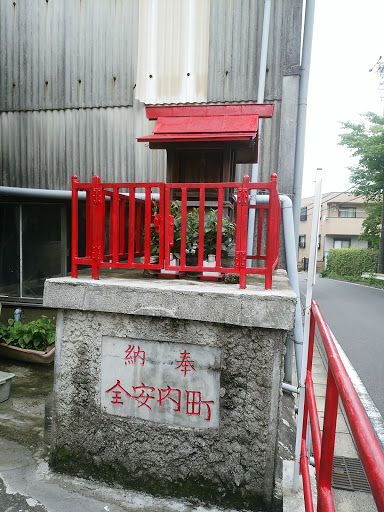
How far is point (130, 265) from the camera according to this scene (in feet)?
10.5

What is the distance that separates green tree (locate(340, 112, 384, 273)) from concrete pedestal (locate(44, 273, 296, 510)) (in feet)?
69.7

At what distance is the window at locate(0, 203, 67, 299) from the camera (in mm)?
7113

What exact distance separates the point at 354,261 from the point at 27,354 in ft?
96.2

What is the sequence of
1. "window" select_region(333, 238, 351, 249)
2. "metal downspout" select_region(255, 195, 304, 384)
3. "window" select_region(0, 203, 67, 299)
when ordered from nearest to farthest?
"metal downspout" select_region(255, 195, 304, 384), "window" select_region(0, 203, 67, 299), "window" select_region(333, 238, 351, 249)

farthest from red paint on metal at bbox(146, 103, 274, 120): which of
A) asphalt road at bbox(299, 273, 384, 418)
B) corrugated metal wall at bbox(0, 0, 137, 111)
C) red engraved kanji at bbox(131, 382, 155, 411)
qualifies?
asphalt road at bbox(299, 273, 384, 418)

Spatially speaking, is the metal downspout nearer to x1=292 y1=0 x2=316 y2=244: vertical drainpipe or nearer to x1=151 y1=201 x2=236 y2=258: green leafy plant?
x1=292 y1=0 x2=316 y2=244: vertical drainpipe

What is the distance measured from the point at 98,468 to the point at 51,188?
5389mm

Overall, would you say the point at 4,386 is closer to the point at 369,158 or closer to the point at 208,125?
the point at 208,125

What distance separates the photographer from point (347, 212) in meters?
41.3

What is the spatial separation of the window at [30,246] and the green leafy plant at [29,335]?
3.28 ft

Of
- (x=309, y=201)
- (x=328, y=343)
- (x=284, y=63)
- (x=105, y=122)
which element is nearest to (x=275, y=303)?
(x=328, y=343)

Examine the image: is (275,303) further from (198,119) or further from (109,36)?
(109,36)

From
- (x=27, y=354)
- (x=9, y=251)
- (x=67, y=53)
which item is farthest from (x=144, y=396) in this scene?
(x=67, y=53)

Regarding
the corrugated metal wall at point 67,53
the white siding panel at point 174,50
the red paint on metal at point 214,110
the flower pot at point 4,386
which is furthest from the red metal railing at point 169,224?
the corrugated metal wall at point 67,53
